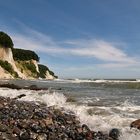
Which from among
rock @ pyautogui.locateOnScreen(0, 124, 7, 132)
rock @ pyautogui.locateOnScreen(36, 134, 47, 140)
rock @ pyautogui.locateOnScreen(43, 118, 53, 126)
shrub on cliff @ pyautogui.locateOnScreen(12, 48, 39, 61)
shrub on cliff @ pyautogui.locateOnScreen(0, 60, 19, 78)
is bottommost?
rock @ pyautogui.locateOnScreen(36, 134, 47, 140)

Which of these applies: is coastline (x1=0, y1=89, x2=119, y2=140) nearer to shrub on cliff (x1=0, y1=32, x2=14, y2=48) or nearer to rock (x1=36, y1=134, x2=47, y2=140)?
rock (x1=36, y1=134, x2=47, y2=140)

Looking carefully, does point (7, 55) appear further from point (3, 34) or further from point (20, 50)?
point (20, 50)

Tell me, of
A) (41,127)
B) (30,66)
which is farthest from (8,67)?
(41,127)

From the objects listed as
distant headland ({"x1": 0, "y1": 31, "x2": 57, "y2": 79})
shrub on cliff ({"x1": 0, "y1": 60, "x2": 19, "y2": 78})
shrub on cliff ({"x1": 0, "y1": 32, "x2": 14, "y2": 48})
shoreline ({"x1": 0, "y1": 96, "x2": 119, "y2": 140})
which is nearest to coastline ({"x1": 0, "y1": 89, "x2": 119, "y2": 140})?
shoreline ({"x1": 0, "y1": 96, "x2": 119, "y2": 140})

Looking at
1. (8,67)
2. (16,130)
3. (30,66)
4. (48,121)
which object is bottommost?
(16,130)

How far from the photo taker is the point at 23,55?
454 ft

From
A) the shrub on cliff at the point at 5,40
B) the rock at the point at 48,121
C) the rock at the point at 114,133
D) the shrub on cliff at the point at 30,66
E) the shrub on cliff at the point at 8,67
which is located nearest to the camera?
the rock at the point at 114,133

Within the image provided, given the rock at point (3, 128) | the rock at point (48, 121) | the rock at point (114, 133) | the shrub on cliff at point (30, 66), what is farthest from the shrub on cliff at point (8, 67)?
the rock at point (114, 133)

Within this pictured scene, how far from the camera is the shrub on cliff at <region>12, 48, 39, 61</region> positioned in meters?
136

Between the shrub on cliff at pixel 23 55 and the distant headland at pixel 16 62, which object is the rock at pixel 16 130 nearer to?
the distant headland at pixel 16 62

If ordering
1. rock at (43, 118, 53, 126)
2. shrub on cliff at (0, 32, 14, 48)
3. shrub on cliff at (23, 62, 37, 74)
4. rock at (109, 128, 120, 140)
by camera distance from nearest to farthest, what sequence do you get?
rock at (109, 128, 120, 140), rock at (43, 118, 53, 126), shrub on cliff at (0, 32, 14, 48), shrub on cliff at (23, 62, 37, 74)

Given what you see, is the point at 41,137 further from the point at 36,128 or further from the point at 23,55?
the point at 23,55

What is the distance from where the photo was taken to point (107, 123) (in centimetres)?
1382

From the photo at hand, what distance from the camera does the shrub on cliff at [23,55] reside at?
136125 millimetres
